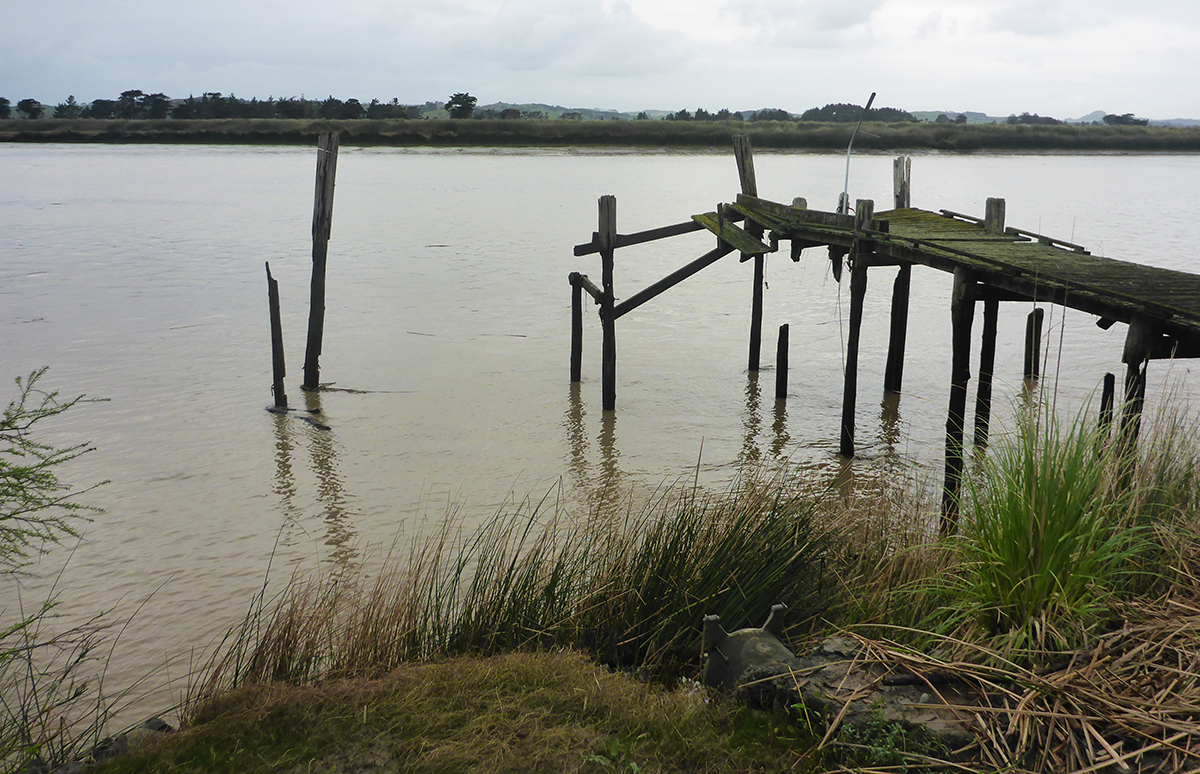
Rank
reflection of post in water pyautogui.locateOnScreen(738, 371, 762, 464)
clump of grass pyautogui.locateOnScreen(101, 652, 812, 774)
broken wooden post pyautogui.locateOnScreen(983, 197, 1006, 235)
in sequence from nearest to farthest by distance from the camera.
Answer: clump of grass pyautogui.locateOnScreen(101, 652, 812, 774) → reflection of post in water pyautogui.locateOnScreen(738, 371, 762, 464) → broken wooden post pyautogui.locateOnScreen(983, 197, 1006, 235)

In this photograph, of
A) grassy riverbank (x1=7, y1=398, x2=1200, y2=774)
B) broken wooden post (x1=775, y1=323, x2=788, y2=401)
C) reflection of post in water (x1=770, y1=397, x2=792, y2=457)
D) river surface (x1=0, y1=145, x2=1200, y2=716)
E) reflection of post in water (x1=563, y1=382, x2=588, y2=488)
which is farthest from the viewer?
broken wooden post (x1=775, y1=323, x2=788, y2=401)

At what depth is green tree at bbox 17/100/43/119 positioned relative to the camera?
8156cm

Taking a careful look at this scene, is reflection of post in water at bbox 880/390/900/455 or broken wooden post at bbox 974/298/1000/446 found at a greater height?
broken wooden post at bbox 974/298/1000/446

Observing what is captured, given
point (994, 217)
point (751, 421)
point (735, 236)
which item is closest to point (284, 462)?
point (751, 421)

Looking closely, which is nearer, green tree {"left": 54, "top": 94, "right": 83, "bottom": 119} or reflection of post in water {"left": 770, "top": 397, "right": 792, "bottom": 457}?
reflection of post in water {"left": 770, "top": 397, "right": 792, "bottom": 457}

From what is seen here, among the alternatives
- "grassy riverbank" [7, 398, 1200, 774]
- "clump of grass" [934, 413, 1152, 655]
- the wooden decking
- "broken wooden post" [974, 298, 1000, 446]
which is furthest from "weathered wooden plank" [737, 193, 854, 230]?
"clump of grass" [934, 413, 1152, 655]

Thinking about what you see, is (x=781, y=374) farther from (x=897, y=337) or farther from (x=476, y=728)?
(x=476, y=728)

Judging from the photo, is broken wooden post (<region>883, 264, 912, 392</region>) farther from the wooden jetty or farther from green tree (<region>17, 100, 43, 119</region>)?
green tree (<region>17, 100, 43, 119</region>)

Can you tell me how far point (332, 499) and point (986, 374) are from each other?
21.0ft

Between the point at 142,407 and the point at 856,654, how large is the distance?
1097 cm

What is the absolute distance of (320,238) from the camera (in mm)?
12070

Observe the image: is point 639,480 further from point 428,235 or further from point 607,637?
point 428,235

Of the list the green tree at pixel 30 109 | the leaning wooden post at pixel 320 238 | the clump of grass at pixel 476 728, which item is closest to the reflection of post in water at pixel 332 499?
the leaning wooden post at pixel 320 238

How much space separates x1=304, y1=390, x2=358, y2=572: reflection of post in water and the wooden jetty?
362 centimetres
